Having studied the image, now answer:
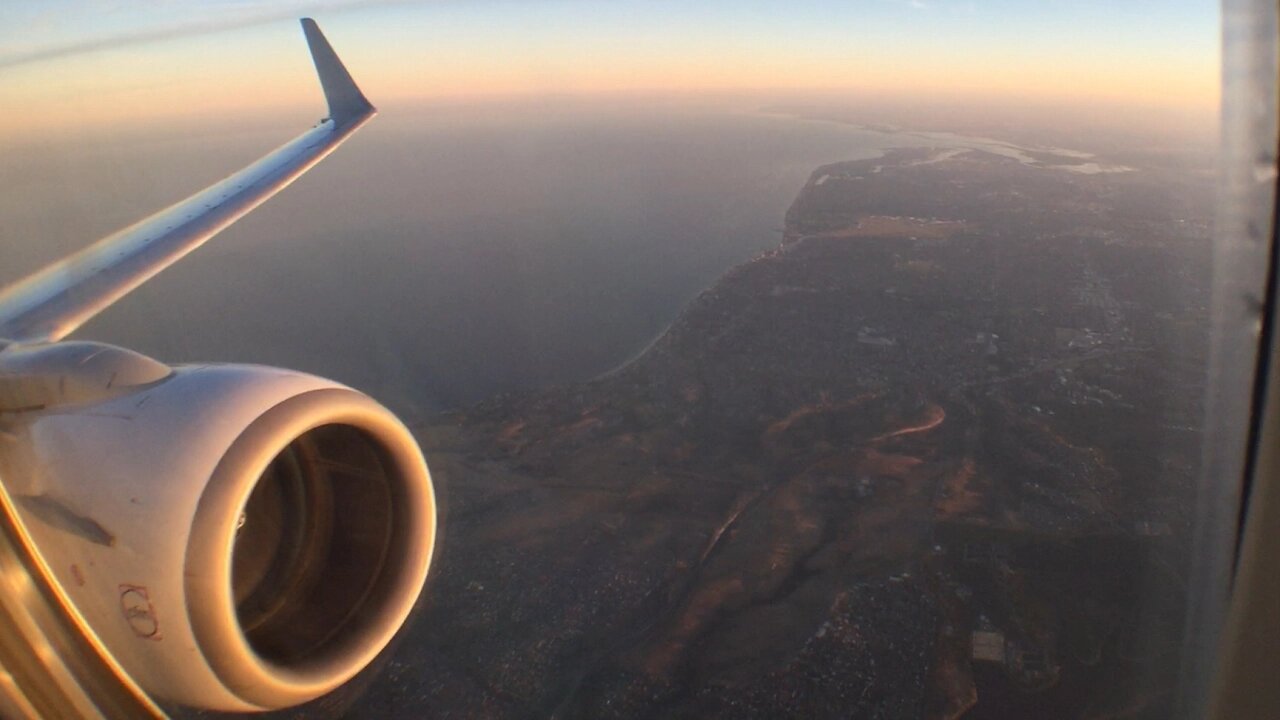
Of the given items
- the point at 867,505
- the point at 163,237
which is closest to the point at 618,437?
the point at 867,505

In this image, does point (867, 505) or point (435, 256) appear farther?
point (435, 256)

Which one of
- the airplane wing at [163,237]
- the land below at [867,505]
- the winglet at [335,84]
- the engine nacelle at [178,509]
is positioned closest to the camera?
the engine nacelle at [178,509]

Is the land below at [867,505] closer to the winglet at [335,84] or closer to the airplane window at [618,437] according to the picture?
the airplane window at [618,437]

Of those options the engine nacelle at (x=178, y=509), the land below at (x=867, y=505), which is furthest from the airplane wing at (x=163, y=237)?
the land below at (x=867, y=505)

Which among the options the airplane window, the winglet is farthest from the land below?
the winglet

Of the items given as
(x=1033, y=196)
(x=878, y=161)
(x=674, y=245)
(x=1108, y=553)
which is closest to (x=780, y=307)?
(x=1033, y=196)

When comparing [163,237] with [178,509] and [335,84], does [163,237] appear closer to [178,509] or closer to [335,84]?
[335,84]

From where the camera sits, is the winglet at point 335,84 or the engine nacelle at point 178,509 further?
the winglet at point 335,84
